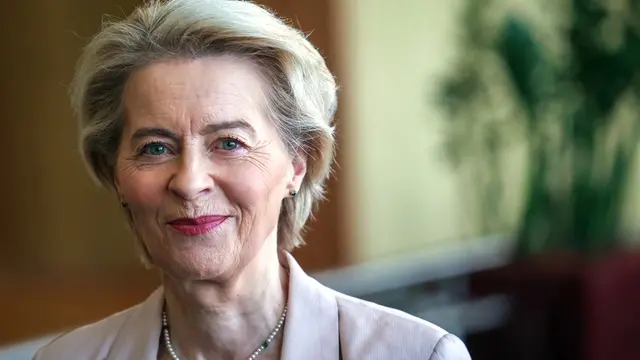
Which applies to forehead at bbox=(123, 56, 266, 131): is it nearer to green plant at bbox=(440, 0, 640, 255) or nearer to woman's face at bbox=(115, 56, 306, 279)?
woman's face at bbox=(115, 56, 306, 279)

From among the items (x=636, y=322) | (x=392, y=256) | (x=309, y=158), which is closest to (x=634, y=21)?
(x=636, y=322)

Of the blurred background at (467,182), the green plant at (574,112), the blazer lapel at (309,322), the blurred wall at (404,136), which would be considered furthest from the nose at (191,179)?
the blurred wall at (404,136)

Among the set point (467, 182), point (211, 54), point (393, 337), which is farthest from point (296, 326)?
point (467, 182)

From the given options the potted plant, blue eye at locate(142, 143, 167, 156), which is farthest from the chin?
→ the potted plant

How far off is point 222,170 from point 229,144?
3cm

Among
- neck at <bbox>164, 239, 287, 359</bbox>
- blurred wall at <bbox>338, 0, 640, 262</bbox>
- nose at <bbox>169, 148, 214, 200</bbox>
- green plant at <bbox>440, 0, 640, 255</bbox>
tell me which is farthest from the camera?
blurred wall at <bbox>338, 0, 640, 262</bbox>

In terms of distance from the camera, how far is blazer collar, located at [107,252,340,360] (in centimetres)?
118

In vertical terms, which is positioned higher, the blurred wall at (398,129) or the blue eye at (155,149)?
the blue eye at (155,149)

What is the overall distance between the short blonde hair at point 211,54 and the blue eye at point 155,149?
72 mm

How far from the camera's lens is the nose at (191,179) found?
3.43ft

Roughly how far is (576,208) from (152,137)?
3.22 meters

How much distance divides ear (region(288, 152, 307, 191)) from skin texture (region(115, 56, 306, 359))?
26 millimetres

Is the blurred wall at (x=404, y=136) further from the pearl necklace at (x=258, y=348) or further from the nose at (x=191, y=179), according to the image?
Answer: the nose at (x=191, y=179)

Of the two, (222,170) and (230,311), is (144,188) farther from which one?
(230,311)
